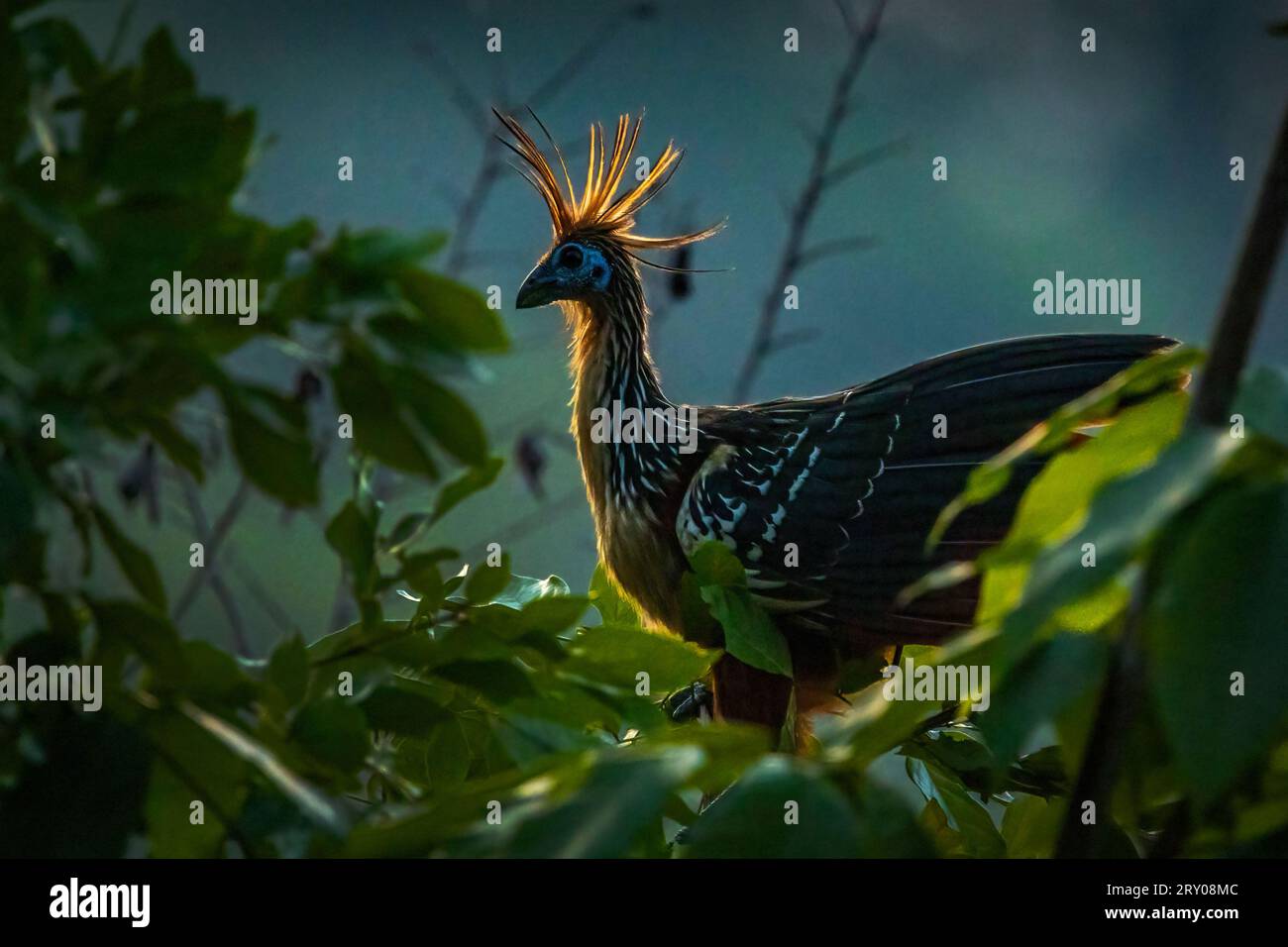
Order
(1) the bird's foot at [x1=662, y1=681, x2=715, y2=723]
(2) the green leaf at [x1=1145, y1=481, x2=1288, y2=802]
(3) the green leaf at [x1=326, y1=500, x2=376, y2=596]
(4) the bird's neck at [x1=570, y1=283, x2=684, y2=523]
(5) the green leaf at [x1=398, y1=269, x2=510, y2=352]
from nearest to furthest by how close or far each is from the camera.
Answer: (2) the green leaf at [x1=1145, y1=481, x2=1288, y2=802]
(5) the green leaf at [x1=398, y1=269, x2=510, y2=352]
(3) the green leaf at [x1=326, y1=500, x2=376, y2=596]
(1) the bird's foot at [x1=662, y1=681, x2=715, y2=723]
(4) the bird's neck at [x1=570, y1=283, x2=684, y2=523]

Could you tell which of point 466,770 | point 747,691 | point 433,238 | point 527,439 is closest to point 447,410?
point 433,238

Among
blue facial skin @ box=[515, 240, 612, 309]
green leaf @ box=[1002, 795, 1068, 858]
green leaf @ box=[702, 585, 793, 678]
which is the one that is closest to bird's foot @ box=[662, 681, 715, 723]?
green leaf @ box=[702, 585, 793, 678]

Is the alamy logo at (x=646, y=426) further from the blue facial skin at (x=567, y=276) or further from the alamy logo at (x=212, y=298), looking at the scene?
the alamy logo at (x=212, y=298)

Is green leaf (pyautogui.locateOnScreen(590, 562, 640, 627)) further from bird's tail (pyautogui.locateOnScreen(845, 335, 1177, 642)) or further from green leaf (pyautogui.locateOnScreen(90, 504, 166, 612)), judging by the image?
green leaf (pyautogui.locateOnScreen(90, 504, 166, 612))

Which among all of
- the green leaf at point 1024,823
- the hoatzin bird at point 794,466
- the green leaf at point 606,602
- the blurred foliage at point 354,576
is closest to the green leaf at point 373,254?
the blurred foliage at point 354,576

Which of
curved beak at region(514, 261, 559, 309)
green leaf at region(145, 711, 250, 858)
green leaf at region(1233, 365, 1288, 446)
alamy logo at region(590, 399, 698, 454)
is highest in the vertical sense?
curved beak at region(514, 261, 559, 309)

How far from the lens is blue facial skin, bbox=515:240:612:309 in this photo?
2.25 meters

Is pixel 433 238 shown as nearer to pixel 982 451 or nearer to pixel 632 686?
pixel 632 686

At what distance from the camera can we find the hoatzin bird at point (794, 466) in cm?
178

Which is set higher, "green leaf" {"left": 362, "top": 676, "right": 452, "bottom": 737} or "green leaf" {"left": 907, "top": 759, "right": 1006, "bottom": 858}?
"green leaf" {"left": 362, "top": 676, "right": 452, "bottom": 737}

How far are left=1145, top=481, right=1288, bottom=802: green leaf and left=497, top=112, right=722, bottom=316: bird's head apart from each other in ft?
5.97

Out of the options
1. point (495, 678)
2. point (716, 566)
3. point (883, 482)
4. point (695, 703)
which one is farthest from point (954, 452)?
point (495, 678)

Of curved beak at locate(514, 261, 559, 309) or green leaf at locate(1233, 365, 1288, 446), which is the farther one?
curved beak at locate(514, 261, 559, 309)

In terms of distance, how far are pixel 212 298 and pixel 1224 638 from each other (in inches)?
14.6
